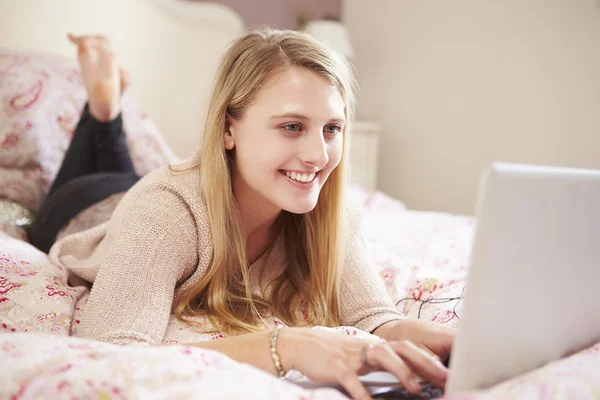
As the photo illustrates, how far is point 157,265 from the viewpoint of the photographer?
3.06 feet

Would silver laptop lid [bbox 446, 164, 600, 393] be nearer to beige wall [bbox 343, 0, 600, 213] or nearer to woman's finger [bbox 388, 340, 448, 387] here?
woman's finger [bbox 388, 340, 448, 387]

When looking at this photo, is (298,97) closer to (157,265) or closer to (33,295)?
(157,265)

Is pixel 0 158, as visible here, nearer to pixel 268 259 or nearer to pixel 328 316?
pixel 268 259

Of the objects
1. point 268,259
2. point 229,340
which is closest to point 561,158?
point 268,259

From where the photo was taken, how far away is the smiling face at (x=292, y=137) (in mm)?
1022

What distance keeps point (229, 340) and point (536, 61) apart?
2.44m

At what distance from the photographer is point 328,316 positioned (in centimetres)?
111

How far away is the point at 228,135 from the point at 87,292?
17.3 inches

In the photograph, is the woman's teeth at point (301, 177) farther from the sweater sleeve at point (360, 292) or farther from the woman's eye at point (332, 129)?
the sweater sleeve at point (360, 292)

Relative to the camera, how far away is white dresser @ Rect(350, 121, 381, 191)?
10.2 ft

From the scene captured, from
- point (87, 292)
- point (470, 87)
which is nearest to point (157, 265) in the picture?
point (87, 292)

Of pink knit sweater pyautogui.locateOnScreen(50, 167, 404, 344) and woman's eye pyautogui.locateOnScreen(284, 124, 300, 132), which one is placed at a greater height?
woman's eye pyautogui.locateOnScreen(284, 124, 300, 132)

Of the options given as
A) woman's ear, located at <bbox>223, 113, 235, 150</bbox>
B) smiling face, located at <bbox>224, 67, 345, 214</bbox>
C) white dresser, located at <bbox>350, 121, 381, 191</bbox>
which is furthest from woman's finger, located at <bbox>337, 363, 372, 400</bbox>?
white dresser, located at <bbox>350, 121, 381, 191</bbox>

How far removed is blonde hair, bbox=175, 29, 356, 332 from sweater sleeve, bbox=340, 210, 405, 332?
0.10 feet
